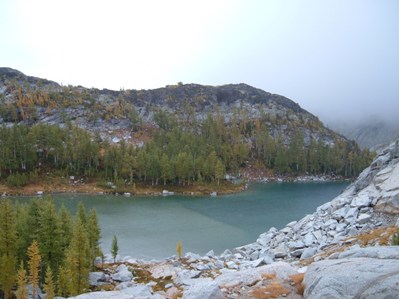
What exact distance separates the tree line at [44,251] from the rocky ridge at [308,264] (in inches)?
132

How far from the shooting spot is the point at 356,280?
13.4 m

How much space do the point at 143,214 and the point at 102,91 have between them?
139 m

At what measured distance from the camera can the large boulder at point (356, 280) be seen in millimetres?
12188

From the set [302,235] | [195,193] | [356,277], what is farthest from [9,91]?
[356,277]

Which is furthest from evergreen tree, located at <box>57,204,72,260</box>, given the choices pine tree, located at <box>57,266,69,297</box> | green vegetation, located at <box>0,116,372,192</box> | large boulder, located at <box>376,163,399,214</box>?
green vegetation, located at <box>0,116,372,192</box>

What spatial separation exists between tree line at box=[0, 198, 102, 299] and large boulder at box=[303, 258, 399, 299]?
19372mm

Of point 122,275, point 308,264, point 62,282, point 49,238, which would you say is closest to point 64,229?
point 49,238

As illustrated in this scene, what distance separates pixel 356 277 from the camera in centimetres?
1359

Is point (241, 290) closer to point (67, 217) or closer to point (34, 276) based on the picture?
point (34, 276)

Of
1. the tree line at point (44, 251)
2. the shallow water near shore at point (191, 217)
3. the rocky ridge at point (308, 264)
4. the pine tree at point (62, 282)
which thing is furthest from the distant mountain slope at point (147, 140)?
the pine tree at point (62, 282)

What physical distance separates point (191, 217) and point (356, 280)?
5523cm

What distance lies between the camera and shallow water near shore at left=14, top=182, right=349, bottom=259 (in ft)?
163

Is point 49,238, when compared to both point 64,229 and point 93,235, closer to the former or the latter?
point 64,229

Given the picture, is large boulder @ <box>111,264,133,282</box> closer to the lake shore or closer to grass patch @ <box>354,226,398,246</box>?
grass patch @ <box>354,226,398,246</box>
